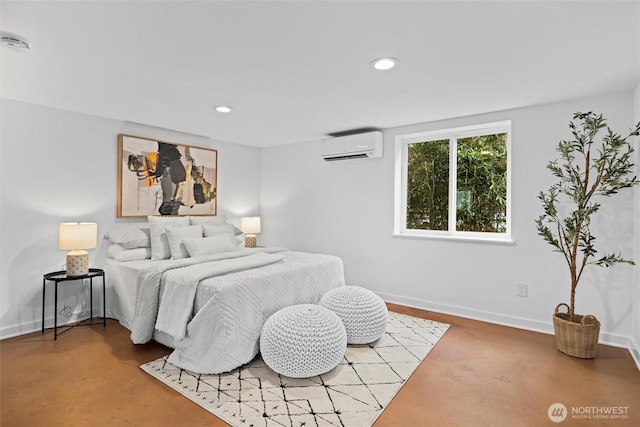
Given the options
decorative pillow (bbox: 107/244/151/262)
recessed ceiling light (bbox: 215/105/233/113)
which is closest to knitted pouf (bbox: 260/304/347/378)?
decorative pillow (bbox: 107/244/151/262)

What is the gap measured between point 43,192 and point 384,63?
11.2 feet

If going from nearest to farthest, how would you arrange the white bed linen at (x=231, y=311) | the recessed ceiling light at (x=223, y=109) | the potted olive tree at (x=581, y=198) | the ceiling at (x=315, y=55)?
the ceiling at (x=315, y=55) < the white bed linen at (x=231, y=311) < the potted olive tree at (x=581, y=198) < the recessed ceiling light at (x=223, y=109)

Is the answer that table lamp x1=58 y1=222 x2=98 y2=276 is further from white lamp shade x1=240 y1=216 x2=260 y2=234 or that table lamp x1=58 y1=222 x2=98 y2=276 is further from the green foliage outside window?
the green foliage outside window

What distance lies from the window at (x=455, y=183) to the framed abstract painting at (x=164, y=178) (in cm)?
262

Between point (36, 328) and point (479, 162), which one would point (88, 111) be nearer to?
point (36, 328)

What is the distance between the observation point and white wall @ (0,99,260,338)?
10.0 feet

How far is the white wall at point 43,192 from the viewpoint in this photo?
3055mm

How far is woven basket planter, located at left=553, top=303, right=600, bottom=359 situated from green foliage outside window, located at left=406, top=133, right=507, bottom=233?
1.13 metres

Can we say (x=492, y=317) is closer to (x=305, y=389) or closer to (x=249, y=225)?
(x=305, y=389)

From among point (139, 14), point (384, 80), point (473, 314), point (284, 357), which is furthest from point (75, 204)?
point (473, 314)

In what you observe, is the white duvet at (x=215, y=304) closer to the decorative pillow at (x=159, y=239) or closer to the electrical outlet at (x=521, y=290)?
the decorative pillow at (x=159, y=239)

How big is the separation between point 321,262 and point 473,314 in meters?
1.75

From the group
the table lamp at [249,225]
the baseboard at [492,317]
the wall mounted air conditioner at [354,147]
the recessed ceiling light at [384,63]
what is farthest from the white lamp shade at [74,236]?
the baseboard at [492,317]

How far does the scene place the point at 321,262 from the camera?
11.1 feet
